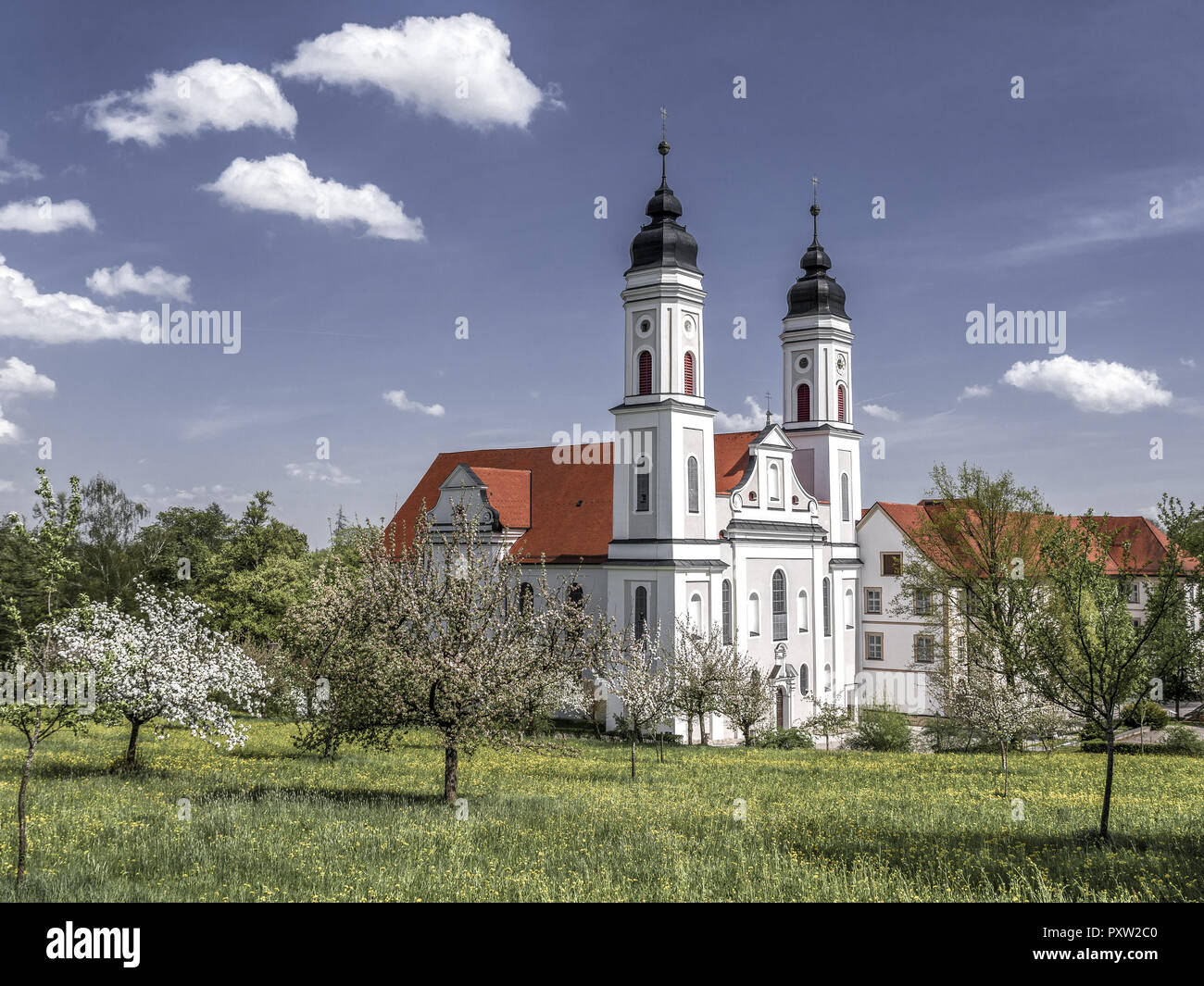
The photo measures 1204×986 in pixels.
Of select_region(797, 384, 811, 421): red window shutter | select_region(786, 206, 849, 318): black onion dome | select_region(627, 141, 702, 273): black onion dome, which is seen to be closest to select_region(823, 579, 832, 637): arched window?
select_region(797, 384, 811, 421): red window shutter

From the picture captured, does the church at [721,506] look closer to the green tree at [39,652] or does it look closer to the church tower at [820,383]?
the church tower at [820,383]

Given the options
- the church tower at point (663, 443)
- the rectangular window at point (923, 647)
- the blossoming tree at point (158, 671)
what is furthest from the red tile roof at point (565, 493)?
the blossoming tree at point (158, 671)

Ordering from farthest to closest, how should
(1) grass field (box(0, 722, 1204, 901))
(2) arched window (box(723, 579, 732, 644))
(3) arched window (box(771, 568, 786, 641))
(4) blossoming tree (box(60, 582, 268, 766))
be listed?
(3) arched window (box(771, 568, 786, 641)), (2) arched window (box(723, 579, 732, 644)), (4) blossoming tree (box(60, 582, 268, 766)), (1) grass field (box(0, 722, 1204, 901))

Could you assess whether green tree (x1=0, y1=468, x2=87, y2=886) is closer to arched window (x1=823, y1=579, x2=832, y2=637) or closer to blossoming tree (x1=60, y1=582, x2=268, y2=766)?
blossoming tree (x1=60, y1=582, x2=268, y2=766)

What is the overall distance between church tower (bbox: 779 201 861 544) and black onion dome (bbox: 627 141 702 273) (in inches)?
412

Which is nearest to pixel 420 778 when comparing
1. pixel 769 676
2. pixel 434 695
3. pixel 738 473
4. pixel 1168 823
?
pixel 434 695

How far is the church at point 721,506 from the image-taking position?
132ft

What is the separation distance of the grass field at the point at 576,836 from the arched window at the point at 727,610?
17.0 metres

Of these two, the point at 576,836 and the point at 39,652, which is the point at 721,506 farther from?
the point at 39,652

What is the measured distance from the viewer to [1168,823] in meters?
16.6

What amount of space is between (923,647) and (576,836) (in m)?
43.3

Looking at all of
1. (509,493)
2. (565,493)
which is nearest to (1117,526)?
(565,493)

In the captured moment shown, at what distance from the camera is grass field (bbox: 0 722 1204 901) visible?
11.1m
